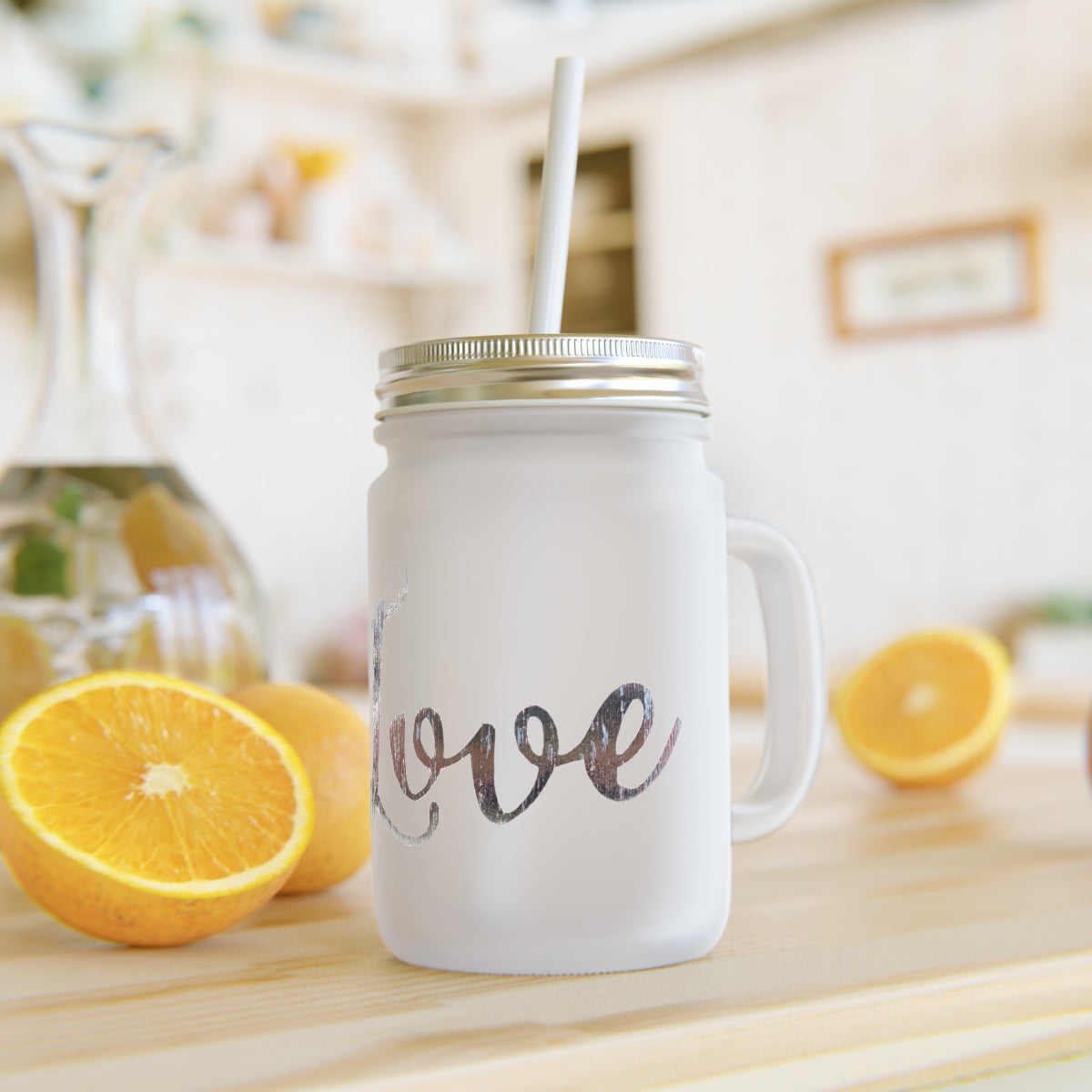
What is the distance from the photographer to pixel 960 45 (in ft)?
11.4

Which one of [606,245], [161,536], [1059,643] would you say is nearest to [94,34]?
[606,245]

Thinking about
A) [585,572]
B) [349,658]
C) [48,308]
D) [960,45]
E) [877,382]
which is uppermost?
[960,45]

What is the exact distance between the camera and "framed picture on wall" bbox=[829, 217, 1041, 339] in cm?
337

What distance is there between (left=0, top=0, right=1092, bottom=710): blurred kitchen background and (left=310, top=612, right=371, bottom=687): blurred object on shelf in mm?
11

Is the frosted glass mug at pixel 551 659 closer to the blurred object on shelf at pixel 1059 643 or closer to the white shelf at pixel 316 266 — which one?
the blurred object on shelf at pixel 1059 643

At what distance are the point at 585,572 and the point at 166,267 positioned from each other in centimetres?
344

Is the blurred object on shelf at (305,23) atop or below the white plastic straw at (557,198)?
atop

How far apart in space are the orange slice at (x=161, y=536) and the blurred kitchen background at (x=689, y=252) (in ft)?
7.17

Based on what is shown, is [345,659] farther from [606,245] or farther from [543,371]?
[543,371]

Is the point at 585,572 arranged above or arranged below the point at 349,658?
above

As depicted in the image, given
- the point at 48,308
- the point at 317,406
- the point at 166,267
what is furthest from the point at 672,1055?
the point at 317,406

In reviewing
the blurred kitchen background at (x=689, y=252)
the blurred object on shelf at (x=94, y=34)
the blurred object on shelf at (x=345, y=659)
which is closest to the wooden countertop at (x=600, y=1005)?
the blurred kitchen background at (x=689, y=252)

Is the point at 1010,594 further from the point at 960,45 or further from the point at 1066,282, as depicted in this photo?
the point at 960,45

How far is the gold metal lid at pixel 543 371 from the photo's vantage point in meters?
0.42
